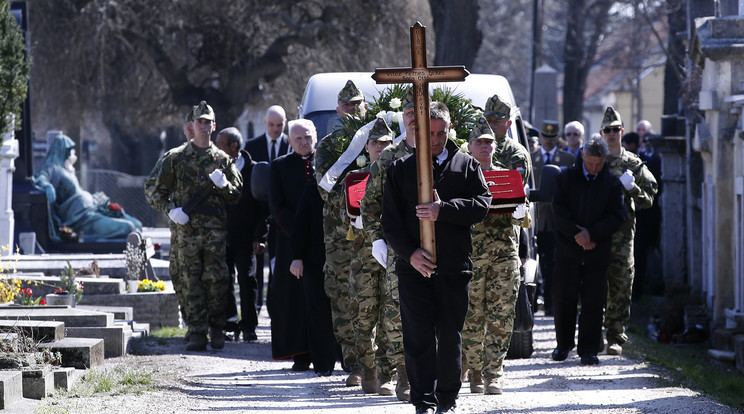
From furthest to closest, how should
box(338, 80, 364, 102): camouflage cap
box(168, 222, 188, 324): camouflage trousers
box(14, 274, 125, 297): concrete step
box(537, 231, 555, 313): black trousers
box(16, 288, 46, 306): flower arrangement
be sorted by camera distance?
box(537, 231, 555, 313): black trousers, box(14, 274, 125, 297): concrete step, box(168, 222, 188, 324): camouflage trousers, box(16, 288, 46, 306): flower arrangement, box(338, 80, 364, 102): camouflage cap

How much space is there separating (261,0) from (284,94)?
3.25 m

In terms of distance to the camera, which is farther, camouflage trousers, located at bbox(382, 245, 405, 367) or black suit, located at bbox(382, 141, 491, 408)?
camouflage trousers, located at bbox(382, 245, 405, 367)

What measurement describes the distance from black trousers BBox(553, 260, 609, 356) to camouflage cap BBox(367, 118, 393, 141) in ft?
10.1

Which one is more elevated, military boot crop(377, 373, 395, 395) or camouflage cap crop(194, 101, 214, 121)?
camouflage cap crop(194, 101, 214, 121)

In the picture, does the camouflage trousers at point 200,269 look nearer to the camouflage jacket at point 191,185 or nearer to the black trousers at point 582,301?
the camouflage jacket at point 191,185

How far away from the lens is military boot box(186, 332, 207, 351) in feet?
37.8

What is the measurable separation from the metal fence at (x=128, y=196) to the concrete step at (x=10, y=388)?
24874 mm

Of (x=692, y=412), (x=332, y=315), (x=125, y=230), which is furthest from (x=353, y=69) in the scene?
(x=692, y=412)

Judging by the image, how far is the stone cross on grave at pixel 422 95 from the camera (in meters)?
7.37

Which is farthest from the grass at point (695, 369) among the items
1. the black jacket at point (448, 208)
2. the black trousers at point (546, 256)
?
Result: the black jacket at point (448, 208)

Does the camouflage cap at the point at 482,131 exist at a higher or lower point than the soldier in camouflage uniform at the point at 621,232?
higher

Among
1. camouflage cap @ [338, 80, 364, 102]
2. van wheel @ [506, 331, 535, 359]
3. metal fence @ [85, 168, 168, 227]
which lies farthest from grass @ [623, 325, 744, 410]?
metal fence @ [85, 168, 168, 227]

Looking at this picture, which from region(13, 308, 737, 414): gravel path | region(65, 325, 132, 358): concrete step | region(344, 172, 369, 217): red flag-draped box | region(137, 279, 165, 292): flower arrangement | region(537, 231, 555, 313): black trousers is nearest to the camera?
region(13, 308, 737, 414): gravel path

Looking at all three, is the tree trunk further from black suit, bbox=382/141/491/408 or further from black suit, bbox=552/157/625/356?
black suit, bbox=382/141/491/408
